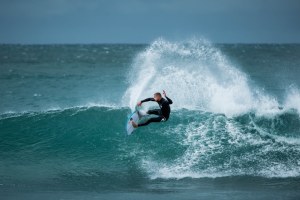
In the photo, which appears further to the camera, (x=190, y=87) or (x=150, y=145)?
(x=190, y=87)

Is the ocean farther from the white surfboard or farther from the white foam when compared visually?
the white surfboard

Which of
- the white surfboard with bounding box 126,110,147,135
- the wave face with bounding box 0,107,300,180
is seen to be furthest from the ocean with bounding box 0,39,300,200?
the white surfboard with bounding box 126,110,147,135

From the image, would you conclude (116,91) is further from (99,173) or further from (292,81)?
(99,173)

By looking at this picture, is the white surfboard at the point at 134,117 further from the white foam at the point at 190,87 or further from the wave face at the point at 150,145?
the white foam at the point at 190,87

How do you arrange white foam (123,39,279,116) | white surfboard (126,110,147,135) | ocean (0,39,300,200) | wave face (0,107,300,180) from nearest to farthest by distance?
ocean (0,39,300,200)
white surfboard (126,110,147,135)
wave face (0,107,300,180)
white foam (123,39,279,116)

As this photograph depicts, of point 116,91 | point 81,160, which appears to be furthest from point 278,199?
point 116,91

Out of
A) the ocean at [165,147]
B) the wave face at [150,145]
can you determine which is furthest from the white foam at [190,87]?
the wave face at [150,145]

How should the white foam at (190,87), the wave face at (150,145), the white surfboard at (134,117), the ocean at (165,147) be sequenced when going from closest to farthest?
the ocean at (165,147)
the white surfboard at (134,117)
the wave face at (150,145)
the white foam at (190,87)

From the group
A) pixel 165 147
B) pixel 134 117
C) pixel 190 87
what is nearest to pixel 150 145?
pixel 165 147

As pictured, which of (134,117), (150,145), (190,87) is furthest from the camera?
(190,87)

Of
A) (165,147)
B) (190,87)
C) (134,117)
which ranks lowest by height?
(165,147)

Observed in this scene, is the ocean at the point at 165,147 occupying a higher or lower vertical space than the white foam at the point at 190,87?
lower

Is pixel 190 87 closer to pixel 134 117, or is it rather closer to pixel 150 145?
pixel 150 145

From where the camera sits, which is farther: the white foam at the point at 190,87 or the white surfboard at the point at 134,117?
the white foam at the point at 190,87
